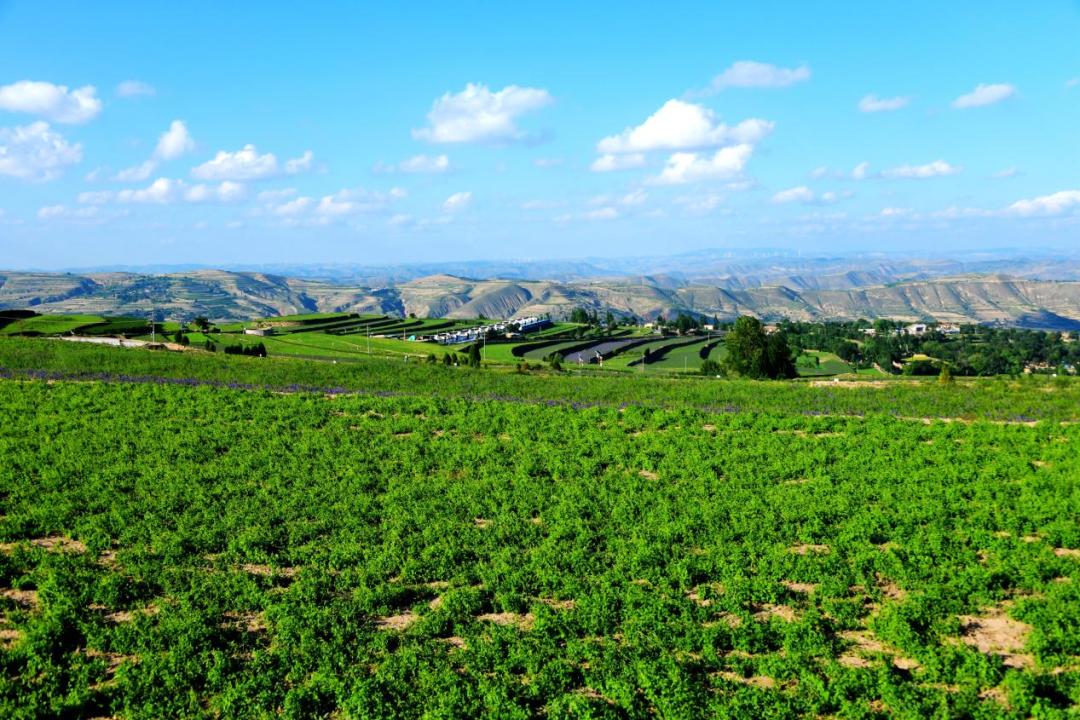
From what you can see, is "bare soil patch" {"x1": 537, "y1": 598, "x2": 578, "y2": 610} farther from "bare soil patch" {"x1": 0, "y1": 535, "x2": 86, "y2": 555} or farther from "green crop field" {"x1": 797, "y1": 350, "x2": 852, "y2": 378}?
"green crop field" {"x1": 797, "y1": 350, "x2": 852, "y2": 378}

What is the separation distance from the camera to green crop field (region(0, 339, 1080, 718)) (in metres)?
12.1

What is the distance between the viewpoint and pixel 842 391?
44406 millimetres

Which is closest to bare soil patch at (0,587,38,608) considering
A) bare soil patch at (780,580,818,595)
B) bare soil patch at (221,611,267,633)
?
bare soil patch at (221,611,267,633)

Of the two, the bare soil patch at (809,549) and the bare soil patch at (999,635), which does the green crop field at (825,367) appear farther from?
the bare soil patch at (999,635)

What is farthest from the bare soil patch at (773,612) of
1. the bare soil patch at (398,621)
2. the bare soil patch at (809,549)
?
the bare soil patch at (398,621)

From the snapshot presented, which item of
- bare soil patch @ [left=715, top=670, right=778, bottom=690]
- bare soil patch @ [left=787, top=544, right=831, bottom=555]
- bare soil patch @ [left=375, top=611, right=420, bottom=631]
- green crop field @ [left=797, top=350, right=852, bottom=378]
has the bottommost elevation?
green crop field @ [left=797, top=350, right=852, bottom=378]

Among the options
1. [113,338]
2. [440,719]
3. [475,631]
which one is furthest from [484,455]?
[113,338]

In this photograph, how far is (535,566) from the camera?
1694 cm

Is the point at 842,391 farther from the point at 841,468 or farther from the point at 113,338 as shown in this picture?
the point at 113,338

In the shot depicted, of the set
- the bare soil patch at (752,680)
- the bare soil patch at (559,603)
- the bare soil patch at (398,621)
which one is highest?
the bare soil patch at (559,603)

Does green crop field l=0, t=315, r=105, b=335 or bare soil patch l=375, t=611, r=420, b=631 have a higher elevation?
green crop field l=0, t=315, r=105, b=335

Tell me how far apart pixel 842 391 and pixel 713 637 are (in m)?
35.3

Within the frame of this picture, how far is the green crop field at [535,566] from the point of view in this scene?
12.1 m

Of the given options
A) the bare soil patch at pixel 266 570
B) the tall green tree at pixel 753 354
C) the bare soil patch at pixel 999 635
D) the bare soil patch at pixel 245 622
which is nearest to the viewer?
the bare soil patch at pixel 999 635
